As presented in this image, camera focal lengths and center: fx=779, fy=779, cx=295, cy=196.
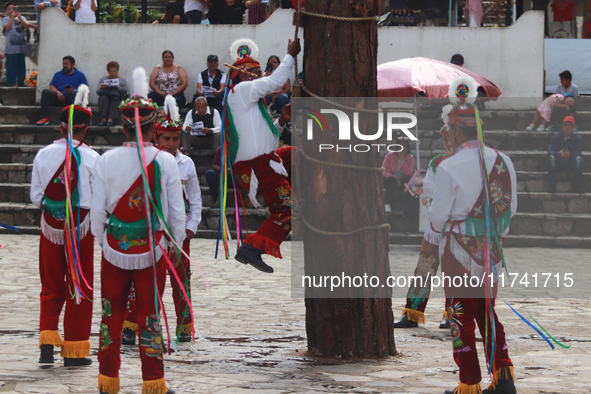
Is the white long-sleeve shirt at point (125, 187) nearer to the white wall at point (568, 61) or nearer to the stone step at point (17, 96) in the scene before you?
the stone step at point (17, 96)

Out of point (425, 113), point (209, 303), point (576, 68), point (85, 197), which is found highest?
point (576, 68)

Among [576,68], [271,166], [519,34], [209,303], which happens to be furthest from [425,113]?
[271,166]

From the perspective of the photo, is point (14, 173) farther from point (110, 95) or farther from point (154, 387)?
point (154, 387)

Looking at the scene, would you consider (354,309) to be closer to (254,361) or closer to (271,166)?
(254,361)

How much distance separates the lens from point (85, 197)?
5.26 m

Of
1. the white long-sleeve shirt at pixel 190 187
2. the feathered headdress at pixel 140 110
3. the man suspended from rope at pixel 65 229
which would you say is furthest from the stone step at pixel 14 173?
the feathered headdress at pixel 140 110

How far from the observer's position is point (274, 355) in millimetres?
5461

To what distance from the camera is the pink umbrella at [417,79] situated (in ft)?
36.2

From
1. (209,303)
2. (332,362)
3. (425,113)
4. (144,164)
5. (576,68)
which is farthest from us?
(576,68)

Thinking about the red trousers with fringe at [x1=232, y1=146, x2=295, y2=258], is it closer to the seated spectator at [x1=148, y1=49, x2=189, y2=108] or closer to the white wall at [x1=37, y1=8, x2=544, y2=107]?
the seated spectator at [x1=148, y1=49, x2=189, y2=108]

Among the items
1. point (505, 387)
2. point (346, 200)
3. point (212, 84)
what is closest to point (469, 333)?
point (505, 387)

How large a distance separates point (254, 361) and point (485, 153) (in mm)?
2092

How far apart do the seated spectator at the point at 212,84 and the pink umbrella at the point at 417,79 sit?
142 inches

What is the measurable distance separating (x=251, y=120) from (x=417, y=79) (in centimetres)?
623
